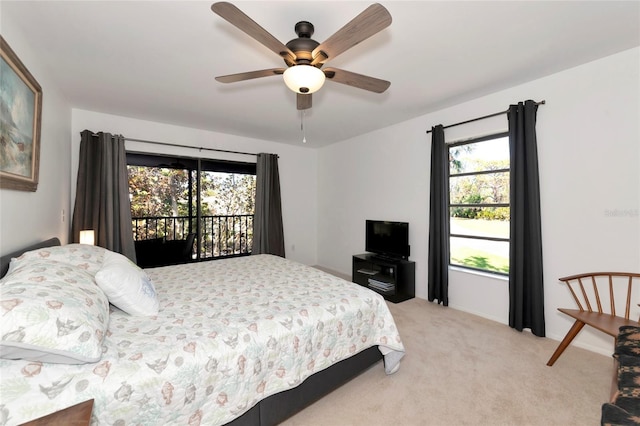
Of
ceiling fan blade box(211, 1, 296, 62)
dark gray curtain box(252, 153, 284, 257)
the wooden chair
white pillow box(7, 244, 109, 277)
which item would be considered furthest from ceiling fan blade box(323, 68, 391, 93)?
dark gray curtain box(252, 153, 284, 257)

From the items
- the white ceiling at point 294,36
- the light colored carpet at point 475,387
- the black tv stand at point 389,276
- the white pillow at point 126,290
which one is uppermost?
the white ceiling at point 294,36

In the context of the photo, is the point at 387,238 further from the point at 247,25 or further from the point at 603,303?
the point at 247,25

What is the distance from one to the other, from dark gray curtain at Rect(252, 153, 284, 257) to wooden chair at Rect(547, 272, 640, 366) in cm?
393

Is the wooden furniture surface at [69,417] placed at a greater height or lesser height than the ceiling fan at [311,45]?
lesser

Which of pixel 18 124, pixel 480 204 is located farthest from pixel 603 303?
pixel 18 124

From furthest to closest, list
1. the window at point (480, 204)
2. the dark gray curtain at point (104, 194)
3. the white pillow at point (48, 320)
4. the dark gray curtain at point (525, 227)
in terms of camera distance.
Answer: the dark gray curtain at point (104, 194), the window at point (480, 204), the dark gray curtain at point (525, 227), the white pillow at point (48, 320)

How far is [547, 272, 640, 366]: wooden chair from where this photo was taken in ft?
6.41

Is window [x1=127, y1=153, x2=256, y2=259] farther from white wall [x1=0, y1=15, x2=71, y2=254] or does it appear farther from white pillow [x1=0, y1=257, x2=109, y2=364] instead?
white pillow [x1=0, y1=257, x2=109, y2=364]

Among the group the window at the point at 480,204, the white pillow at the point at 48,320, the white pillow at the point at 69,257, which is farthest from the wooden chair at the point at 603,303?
the white pillow at the point at 69,257

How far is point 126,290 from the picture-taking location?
5.14ft

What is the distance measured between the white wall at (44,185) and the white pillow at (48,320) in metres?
0.78

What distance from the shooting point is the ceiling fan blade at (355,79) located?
6.24 feet

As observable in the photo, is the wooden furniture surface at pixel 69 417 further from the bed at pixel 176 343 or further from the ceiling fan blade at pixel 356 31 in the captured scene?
the ceiling fan blade at pixel 356 31

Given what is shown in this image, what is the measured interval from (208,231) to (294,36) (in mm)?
3762
